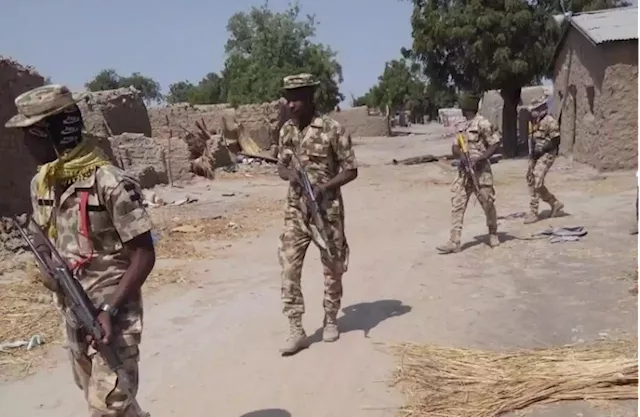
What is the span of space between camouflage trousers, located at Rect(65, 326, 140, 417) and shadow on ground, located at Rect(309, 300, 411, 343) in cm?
252

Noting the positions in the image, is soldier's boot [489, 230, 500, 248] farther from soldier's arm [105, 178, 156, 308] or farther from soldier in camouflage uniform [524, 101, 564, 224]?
soldier's arm [105, 178, 156, 308]

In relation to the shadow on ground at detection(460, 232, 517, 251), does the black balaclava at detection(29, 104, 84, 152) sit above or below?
above

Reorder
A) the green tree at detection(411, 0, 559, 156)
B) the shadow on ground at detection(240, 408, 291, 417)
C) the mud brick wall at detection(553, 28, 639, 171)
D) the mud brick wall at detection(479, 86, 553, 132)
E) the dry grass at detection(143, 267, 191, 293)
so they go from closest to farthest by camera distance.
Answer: the shadow on ground at detection(240, 408, 291, 417)
the dry grass at detection(143, 267, 191, 293)
the mud brick wall at detection(553, 28, 639, 171)
the green tree at detection(411, 0, 559, 156)
the mud brick wall at detection(479, 86, 553, 132)

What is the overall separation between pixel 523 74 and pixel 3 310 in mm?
17569

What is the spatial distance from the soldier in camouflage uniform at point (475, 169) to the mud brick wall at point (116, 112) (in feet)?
27.2

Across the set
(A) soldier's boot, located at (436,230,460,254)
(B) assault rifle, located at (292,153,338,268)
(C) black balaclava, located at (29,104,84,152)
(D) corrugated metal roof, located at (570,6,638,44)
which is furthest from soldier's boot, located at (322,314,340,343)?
(D) corrugated metal roof, located at (570,6,638,44)

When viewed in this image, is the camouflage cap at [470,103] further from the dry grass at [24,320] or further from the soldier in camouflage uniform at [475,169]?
the dry grass at [24,320]

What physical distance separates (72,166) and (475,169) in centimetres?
598

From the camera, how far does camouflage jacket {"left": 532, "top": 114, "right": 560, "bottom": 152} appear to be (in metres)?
9.66

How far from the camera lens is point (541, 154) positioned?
9.83m

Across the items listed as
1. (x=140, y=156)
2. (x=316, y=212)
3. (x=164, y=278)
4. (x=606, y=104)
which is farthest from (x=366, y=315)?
(x=606, y=104)

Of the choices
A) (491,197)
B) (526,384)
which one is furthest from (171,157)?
(526,384)

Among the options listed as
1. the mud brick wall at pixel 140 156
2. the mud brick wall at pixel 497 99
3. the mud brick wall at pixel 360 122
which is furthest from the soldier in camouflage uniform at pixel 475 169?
the mud brick wall at pixel 360 122

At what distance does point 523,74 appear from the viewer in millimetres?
21094
